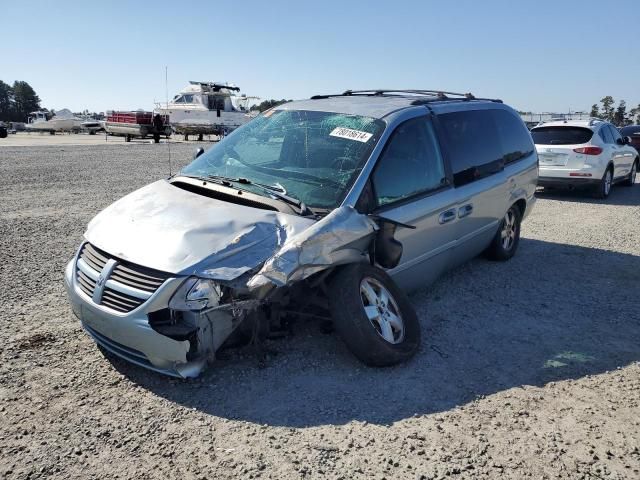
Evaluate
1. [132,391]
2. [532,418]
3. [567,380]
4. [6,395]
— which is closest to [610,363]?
[567,380]

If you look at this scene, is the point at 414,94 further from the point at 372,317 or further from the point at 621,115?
the point at 621,115

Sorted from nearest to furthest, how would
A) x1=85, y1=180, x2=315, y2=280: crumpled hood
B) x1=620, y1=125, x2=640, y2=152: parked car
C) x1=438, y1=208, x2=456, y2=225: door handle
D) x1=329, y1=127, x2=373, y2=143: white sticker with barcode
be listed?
x1=85, y1=180, x2=315, y2=280: crumpled hood < x1=329, y1=127, x2=373, y2=143: white sticker with barcode < x1=438, y1=208, x2=456, y2=225: door handle < x1=620, y1=125, x2=640, y2=152: parked car

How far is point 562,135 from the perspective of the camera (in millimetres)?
11414

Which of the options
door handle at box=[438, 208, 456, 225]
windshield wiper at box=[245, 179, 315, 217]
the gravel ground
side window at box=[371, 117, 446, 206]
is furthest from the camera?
door handle at box=[438, 208, 456, 225]

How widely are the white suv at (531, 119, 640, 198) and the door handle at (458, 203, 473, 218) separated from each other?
7099mm

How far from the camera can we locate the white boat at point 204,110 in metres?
36.5

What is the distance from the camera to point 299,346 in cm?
384

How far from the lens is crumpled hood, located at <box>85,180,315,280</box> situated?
3.12 m

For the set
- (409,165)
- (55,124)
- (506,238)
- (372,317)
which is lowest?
(55,124)

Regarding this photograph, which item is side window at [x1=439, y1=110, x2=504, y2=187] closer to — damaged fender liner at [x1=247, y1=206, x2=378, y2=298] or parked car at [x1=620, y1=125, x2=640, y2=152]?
damaged fender liner at [x1=247, y1=206, x2=378, y2=298]

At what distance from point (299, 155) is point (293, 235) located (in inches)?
→ 41.9

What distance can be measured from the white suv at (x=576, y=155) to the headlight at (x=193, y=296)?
9.90 meters

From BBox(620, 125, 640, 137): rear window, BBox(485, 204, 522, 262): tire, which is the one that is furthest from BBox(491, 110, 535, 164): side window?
BBox(620, 125, 640, 137): rear window

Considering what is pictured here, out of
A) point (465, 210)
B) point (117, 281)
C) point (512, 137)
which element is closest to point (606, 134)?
point (512, 137)
